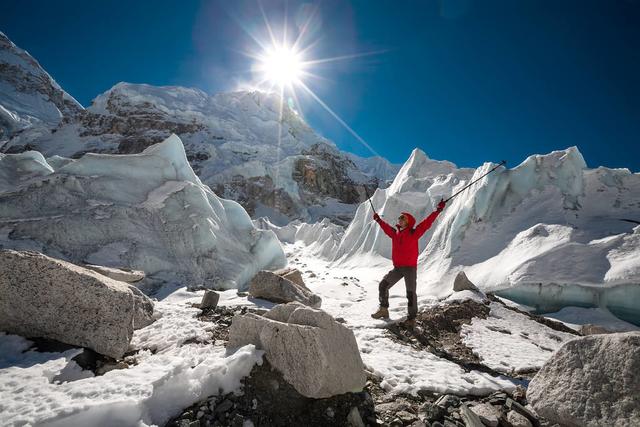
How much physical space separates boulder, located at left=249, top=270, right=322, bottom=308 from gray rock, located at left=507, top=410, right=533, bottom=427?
4.80 m

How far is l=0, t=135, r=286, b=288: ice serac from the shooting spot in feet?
30.2

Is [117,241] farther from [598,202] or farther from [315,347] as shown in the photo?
[598,202]

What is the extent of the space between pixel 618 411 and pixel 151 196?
537 inches

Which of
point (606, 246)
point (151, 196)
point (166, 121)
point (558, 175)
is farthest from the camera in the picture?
point (166, 121)

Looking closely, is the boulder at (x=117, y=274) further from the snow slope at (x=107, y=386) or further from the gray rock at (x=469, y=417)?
Result: the gray rock at (x=469, y=417)

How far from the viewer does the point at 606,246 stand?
26.4 ft

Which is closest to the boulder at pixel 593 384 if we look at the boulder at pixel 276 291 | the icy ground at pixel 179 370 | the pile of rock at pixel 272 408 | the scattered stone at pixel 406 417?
the icy ground at pixel 179 370

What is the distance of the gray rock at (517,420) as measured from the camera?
2746mm

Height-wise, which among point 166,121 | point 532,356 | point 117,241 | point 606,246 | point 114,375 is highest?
point 166,121

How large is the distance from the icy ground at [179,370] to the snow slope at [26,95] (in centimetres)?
10882

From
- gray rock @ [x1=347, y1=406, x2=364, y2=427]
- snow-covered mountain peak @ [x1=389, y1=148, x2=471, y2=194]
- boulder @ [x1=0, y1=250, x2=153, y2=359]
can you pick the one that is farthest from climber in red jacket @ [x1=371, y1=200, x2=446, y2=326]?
snow-covered mountain peak @ [x1=389, y1=148, x2=471, y2=194]

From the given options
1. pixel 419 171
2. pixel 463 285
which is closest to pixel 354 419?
pixel 463 285

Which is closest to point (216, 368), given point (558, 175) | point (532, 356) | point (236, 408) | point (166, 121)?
point (236, 408)

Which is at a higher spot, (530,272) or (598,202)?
(598,202)
